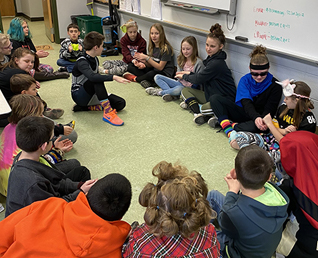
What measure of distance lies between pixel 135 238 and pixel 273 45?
6.95 feet

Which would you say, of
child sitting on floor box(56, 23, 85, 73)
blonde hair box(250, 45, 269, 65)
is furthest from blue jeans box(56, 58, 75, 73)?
blonde hair box(250, 45, 269, 65)

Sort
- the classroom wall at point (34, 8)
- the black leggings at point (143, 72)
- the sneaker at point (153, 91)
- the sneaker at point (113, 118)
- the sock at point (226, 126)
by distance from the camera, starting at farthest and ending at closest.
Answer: the classroom wall at point (34, 8), the black leggings at point (143, 72), the sneaker at point (153, 91), the sneaker at point (113, 118), the sock at point (226, 126)

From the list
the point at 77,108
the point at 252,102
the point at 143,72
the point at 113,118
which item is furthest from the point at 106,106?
the point at 252,102

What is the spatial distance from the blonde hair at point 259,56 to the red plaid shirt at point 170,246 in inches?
71.1

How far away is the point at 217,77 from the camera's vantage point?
9.99ft

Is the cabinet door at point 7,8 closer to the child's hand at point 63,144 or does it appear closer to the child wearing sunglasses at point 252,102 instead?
the child's hand at point 63,144

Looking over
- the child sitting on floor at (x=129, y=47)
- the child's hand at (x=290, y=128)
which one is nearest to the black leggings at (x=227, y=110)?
the child's hand at (x=290, y=128)

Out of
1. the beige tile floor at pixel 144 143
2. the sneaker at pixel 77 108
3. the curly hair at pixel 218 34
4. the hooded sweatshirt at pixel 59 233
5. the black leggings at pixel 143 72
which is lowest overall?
the beige tile floor at pixel 144 143

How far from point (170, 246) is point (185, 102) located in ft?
7.48

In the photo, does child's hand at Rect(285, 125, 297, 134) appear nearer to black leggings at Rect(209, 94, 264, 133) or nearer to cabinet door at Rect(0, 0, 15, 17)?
black leggings at Rect(209, 94, 264, 133)

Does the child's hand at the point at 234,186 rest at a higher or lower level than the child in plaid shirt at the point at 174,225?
lower

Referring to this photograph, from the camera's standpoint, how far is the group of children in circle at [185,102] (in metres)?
1.07

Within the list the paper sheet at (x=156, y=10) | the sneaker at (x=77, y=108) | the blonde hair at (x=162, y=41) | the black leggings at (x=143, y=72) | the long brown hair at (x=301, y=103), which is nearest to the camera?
the long brown hair at (x=301, y=103)

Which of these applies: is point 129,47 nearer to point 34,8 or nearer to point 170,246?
point 170,246
